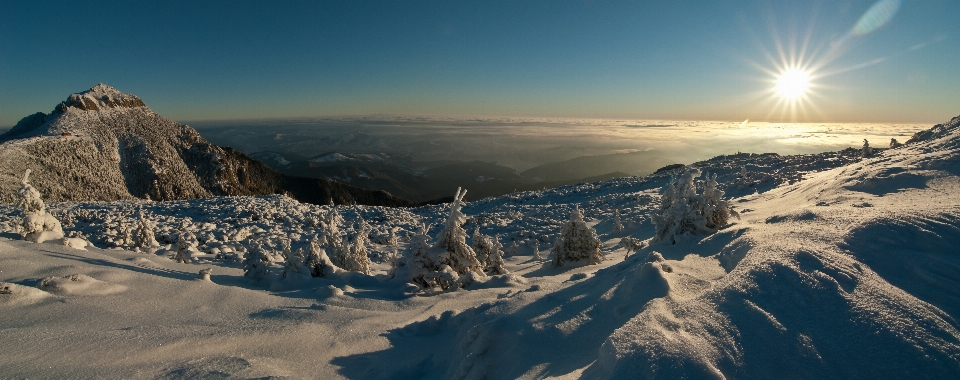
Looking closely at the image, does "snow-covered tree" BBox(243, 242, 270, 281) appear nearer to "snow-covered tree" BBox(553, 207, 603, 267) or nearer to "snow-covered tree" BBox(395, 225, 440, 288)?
"snow-covered tree" BBox(395, 225, 440, 288)

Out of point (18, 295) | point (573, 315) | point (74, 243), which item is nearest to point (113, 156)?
point (74, 243)

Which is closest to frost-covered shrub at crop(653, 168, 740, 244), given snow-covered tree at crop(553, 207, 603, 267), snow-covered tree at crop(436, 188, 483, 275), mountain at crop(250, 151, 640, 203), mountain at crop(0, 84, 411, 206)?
snow-covered tree at crop(553, 207, 603, 267)

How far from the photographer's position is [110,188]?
35031 millimetres

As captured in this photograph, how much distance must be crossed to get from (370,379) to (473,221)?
749 inches

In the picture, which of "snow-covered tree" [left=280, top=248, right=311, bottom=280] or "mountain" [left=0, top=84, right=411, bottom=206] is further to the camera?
"mountain" [left=0, top=84, right=411, bottom=206]

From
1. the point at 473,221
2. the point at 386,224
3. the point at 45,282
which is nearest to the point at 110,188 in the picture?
the point at 386,224

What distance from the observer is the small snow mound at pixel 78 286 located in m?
4.45

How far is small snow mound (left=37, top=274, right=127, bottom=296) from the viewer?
445cm

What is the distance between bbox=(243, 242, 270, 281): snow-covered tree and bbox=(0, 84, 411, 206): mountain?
110ft

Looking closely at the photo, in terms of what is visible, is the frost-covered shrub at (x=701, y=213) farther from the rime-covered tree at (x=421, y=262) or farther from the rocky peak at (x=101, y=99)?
the rocky peak at (x=101, y=99)

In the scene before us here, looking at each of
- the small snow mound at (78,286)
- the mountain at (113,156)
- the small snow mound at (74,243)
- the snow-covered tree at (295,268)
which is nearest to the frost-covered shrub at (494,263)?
the snow-covered tree at (295,268)

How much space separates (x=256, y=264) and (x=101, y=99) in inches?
2148

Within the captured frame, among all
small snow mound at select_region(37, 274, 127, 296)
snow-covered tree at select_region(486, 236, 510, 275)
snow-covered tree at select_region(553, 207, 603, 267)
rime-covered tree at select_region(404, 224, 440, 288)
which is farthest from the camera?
snow-covered tree at select_region(486, 236, 510, 275)

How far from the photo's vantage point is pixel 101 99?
1727 inches
